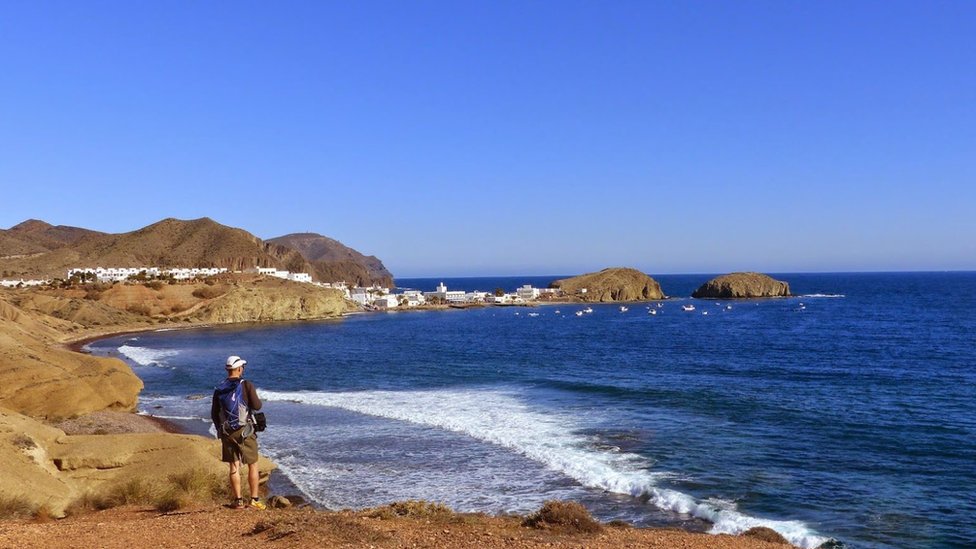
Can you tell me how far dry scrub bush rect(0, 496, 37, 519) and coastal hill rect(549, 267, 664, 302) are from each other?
143 metres

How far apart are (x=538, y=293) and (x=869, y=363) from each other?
381 ft

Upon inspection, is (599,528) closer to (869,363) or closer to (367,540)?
(367,540)

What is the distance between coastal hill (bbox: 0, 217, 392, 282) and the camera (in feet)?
472

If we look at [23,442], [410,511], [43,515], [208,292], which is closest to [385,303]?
[208,292]

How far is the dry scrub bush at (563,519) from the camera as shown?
1057 cm

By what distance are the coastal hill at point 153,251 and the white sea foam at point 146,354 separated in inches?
3536

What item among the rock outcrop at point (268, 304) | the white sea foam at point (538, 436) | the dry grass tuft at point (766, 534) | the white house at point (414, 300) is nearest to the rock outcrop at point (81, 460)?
the white sea foam at point (538, 436)

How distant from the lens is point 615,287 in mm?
154625

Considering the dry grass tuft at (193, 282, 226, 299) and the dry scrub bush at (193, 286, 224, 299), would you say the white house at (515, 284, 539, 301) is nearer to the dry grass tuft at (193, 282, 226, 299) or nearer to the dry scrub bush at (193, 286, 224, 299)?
the dry grass tuft at (193, 282, 226, 299)

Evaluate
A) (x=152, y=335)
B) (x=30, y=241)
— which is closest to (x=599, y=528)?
(x=152, y=335)

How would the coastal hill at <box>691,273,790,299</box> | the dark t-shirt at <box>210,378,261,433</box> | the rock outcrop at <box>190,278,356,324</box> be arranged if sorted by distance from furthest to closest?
the coastal hill at <box>691,273,790,299</box> < the rock outcrop at <box>190,278,356,324</box> < the dark t-shirt at <box>210,378,261,433</box>

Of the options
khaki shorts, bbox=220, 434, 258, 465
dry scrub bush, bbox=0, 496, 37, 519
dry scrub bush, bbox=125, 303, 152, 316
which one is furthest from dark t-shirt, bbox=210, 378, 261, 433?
dry scrub bush, bbox=125, 303, 152, 316

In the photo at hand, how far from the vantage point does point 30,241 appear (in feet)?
633

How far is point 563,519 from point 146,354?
49.8 metres
